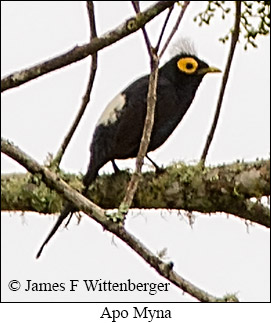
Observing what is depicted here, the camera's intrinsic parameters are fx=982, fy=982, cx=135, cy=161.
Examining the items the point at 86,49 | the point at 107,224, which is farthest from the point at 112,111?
the point at 107,224

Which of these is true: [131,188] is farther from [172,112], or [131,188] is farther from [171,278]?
[172,112]

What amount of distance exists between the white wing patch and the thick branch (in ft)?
4.18

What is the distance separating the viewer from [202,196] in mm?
3748

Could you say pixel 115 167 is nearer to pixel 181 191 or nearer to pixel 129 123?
pixel 129 123

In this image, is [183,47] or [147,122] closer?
[147,122]

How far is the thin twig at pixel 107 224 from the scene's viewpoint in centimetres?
255

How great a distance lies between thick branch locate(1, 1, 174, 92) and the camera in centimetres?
278

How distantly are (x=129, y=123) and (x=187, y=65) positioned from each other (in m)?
0.61

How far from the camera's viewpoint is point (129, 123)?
13.3 feet

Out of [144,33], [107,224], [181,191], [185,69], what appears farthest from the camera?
[185,69]

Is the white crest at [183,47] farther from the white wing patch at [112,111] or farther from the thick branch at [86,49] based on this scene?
the thick branch at [86,49]

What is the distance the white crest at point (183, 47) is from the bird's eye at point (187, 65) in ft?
0.12
